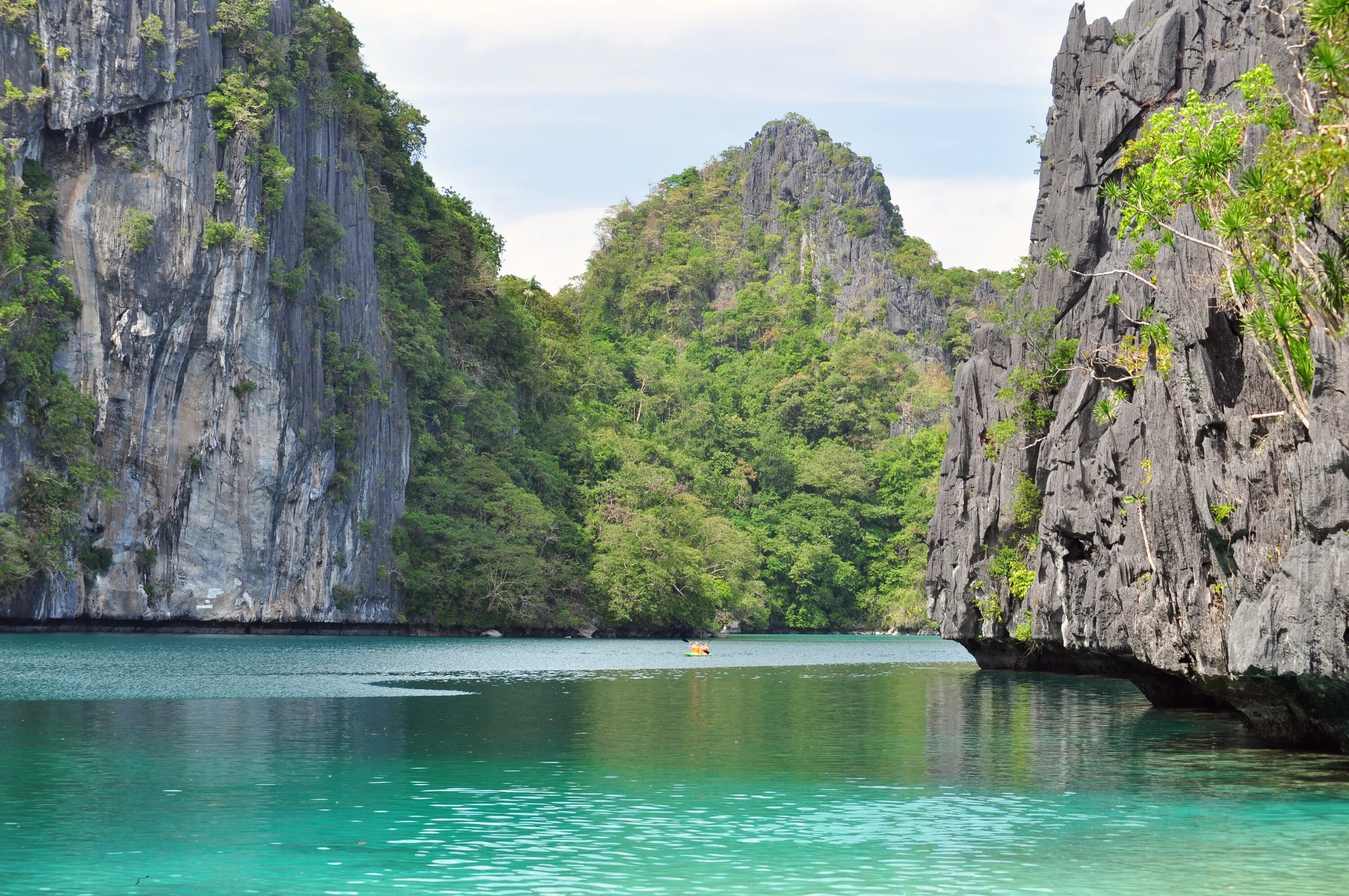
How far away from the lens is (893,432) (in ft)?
334

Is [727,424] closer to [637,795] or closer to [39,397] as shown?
[39,397]

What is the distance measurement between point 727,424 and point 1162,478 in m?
77.2

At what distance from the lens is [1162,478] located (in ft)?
66.8

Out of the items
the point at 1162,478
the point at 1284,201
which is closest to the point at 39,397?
the point at 1162,478

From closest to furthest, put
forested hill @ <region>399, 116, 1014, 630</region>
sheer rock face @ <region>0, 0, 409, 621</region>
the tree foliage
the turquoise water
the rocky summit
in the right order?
the turquoise water → the tree foliage → the rocky summit → sheer rock face @ <region>0, 0, 409, 621</region> → forested hill @ <region>399, 116, 1014, 630</region>

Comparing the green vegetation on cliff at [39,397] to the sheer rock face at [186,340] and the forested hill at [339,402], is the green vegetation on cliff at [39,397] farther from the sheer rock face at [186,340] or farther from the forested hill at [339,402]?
the sheer rock face at [186,340]

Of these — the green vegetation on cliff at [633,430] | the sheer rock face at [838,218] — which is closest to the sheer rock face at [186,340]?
the green vegetation on cliff at [633,430]

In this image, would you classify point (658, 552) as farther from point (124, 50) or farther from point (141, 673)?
point (141, 673)

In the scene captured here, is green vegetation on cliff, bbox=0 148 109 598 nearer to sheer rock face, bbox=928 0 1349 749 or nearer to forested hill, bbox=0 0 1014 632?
forested hill, bbox=0 0 1014 632

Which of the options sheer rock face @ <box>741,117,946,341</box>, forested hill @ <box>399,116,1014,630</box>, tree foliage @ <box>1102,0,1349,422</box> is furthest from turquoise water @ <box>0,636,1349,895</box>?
sheer rock face @ <box>741,117,946,341</box>

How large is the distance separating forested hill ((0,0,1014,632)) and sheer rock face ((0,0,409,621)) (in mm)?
127

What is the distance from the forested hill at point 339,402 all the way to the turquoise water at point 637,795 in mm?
23077

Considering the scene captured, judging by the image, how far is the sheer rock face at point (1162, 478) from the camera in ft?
49.3

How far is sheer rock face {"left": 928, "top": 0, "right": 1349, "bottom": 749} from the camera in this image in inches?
592
